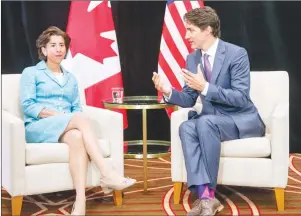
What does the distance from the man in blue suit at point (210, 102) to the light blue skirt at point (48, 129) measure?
631 millimetres

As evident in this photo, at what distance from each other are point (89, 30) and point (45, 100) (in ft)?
4.85

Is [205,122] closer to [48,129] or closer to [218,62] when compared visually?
[218,62]

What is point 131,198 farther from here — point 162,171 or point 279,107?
point 279,107

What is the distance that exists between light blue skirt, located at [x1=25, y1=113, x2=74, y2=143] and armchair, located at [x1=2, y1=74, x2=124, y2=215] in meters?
0.11

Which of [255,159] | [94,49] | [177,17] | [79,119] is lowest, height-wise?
[255,159]

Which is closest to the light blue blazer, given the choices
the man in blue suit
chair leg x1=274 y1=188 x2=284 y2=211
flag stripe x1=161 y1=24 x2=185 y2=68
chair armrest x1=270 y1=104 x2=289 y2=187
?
the man in blue suit

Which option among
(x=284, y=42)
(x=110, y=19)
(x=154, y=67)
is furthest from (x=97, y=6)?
(x=284, y=42)

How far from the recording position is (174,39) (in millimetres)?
5078

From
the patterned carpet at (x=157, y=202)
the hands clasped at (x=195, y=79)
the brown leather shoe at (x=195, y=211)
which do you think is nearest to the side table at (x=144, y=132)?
the patterned carpet at (x=157, y=202)

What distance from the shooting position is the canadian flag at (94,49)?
4969 millimetres

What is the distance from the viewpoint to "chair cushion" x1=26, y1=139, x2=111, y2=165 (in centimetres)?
329

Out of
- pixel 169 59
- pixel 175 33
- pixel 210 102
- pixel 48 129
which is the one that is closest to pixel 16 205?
pixel 48 129

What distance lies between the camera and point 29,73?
3.64 meters

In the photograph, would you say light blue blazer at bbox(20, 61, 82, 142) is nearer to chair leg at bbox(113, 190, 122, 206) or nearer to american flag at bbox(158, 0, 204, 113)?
chair leg at bbox(113, 190, 122, 206)
